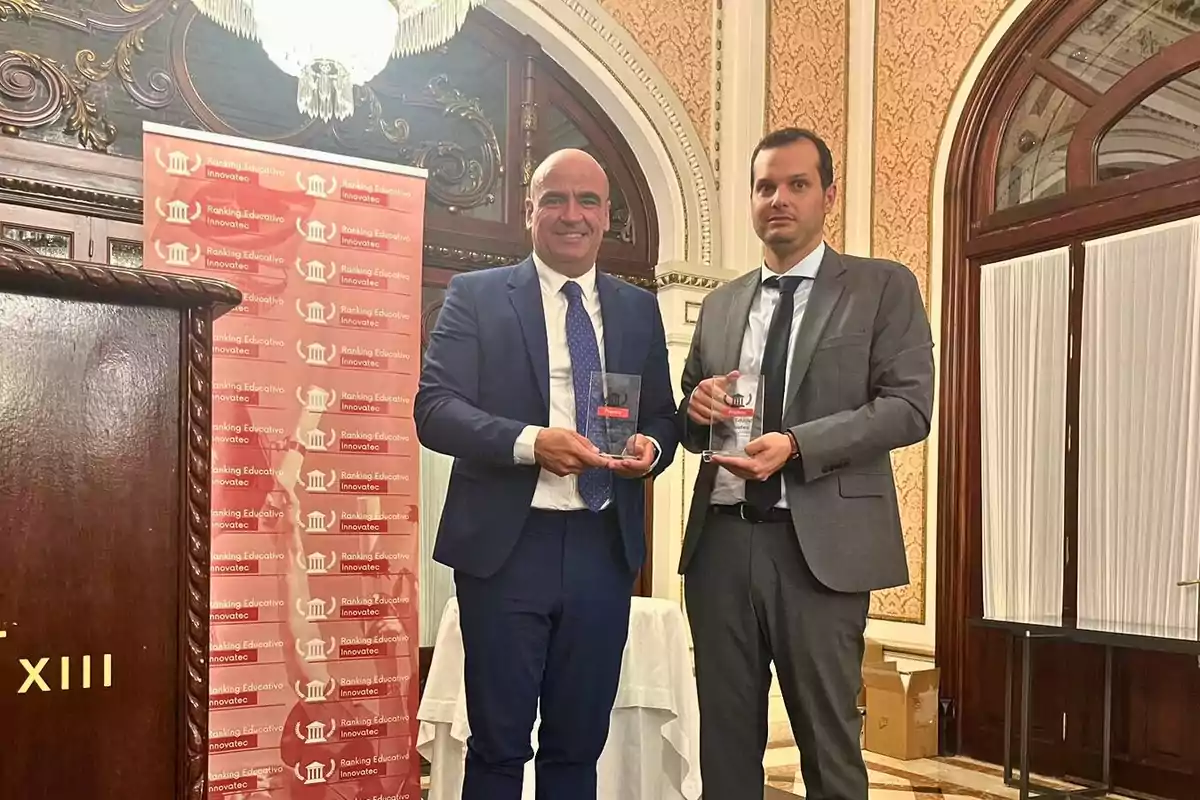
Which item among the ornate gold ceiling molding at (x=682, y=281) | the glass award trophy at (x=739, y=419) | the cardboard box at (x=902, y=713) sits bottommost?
the cardboard box at (x=902, y=713)

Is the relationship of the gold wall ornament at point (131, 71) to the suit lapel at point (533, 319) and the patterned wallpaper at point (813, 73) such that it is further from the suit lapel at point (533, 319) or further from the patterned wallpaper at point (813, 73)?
the patterned wallpaper at point (813, 73)

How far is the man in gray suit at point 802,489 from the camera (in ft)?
5.83

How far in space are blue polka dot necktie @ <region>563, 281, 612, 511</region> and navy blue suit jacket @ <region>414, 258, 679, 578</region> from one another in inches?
1.3

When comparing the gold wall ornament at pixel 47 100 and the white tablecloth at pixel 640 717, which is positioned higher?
the gold wall ornament at pixel 47 100

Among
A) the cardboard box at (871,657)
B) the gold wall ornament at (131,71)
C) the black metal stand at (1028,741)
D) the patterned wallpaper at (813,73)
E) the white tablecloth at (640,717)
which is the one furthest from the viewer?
the patterned wallpaper at (813,73)

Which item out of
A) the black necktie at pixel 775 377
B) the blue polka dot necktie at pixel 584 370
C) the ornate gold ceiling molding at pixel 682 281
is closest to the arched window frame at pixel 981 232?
the ornate gold ceiling molding at pixel 682 281

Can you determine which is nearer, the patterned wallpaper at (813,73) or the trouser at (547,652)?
the trouser at (547,652)

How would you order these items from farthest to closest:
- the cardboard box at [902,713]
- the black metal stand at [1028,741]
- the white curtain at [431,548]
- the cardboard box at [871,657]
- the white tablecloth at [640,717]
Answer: the cardboard box at [871,657] < the cardboard box at [902,713] < the white curtain at [431,548] < the black metal stand at [1028,741] < the white tablecloth at [640,717]

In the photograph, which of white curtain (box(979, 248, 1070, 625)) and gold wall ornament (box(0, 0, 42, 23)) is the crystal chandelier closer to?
gold wall ornament (box(0, 0, 42, 23))

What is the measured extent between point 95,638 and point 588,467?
943 millimetres

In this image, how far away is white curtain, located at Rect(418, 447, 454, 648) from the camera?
12.7 ft

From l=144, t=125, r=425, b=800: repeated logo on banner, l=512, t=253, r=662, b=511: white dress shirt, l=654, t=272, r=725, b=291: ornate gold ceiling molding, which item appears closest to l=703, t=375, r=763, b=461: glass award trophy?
l=512, t=253, r=662, b=511: white dress shirt

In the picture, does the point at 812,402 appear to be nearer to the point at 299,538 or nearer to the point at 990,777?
the point at 299,538

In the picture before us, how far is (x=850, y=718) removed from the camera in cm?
179
